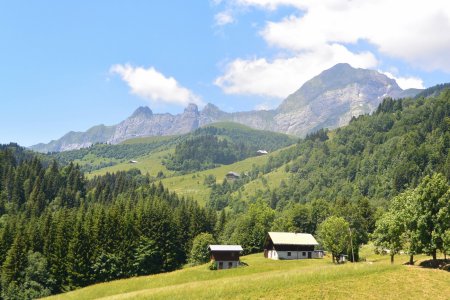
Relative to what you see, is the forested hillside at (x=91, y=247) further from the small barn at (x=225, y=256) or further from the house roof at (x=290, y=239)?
the house roof at (x=290, y=239)

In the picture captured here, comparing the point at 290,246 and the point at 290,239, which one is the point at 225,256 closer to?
the point at 290,246

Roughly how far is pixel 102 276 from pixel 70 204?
98.2m

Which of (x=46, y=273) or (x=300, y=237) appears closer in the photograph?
(x=46, y=273)

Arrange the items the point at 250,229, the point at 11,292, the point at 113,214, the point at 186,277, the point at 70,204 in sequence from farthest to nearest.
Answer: the point at 70,204, the point at 250,229, the point at 113,214, the point at 11,292, the point at 186,277

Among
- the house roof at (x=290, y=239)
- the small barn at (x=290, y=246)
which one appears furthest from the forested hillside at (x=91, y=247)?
the house roof at (x=290, y=239)

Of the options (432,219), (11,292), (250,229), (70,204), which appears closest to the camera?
(432,219)

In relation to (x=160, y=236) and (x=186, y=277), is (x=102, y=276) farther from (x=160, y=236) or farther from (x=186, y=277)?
(x=186, y=277)

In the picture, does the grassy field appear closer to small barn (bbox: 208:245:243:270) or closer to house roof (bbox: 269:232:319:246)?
small barn (bbox: 208:245:243:270)

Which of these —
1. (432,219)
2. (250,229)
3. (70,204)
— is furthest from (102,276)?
(70,204)

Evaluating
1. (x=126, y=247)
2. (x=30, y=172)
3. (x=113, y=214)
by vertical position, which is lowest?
(x=126, y=247)

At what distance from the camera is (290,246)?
114 metres

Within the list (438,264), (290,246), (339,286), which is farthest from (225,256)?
(339,286)

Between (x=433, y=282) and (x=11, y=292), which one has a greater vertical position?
(x=433, y=282)

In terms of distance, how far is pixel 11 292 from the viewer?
3750 inches
